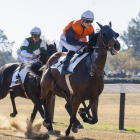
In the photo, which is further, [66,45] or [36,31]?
[36,31]

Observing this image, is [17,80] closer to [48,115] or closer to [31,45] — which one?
[31,45]

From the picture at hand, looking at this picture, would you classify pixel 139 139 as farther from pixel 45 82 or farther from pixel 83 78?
pixel 45 82

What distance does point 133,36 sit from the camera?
91.2 metres

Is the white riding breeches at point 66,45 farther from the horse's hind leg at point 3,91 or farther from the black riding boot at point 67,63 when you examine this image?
the horse's hind leg at point 3,91

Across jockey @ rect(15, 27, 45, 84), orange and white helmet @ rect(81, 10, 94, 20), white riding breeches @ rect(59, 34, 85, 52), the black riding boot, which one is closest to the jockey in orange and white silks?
jockey @ rect(15, 27, 45, 84)

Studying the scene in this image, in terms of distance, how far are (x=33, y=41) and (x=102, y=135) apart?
371 centimetres

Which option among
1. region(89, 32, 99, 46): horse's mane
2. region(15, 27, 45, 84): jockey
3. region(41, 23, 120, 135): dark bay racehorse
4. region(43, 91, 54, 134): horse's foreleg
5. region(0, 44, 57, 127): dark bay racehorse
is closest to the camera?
region(41, 23, 120, 135): dark bay racehorse

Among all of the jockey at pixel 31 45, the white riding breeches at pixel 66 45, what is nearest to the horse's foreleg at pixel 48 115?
the white riding breeches at pixel 66 45

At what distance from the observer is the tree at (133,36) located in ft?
299

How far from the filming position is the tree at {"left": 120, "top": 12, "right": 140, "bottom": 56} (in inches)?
3593

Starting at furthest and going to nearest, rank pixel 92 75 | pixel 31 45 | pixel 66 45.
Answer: pixel 31 45 → pixel 66 45 → pixel 92 75

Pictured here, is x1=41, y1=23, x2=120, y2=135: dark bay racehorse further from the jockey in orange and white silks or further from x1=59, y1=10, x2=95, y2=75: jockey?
the jockey in orange and white silks

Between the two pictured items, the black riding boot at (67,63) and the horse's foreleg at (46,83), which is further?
the horse's foreleg at (46,83)

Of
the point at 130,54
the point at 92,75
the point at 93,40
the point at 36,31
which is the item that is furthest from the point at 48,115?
the point at 130,54
